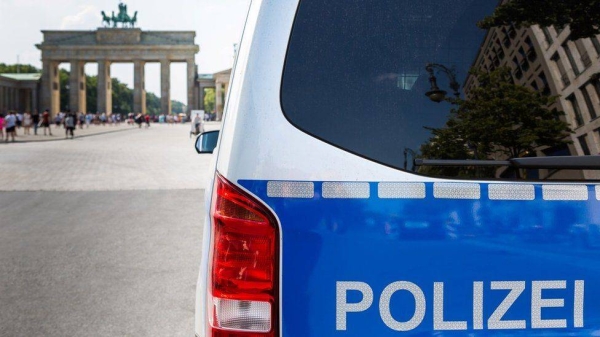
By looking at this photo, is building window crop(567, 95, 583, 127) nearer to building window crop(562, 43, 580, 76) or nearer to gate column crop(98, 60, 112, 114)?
building window crop(562, 43, 580, 76)

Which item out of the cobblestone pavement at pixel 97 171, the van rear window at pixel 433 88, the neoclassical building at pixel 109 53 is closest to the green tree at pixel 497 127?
the van rear window at pixel 433 88

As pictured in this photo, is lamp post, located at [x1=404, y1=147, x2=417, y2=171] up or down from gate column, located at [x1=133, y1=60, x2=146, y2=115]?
down

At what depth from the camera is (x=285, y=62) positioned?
1.87 meters

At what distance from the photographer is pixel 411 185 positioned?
1779mm

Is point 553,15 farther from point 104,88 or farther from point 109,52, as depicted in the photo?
point 109,52

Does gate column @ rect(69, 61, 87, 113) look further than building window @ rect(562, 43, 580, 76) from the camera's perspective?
Yes

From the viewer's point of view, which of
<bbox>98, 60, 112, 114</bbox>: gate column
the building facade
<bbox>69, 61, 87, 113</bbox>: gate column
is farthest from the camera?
the building facade

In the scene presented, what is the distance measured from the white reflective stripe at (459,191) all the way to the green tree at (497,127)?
0.23 feet

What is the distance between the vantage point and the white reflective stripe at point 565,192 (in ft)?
5.84

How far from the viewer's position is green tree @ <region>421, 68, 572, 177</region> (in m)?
1.78

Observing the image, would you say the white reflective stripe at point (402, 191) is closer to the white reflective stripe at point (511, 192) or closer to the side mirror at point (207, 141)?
the white reflective stripe at point (511, 192)

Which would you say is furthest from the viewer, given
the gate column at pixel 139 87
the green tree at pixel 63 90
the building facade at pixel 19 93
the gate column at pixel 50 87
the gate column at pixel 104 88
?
the green tree at pixel 63 90

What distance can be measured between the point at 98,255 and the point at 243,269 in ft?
19.3

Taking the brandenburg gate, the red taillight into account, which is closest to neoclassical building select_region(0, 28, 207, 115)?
the brandenburg gate
